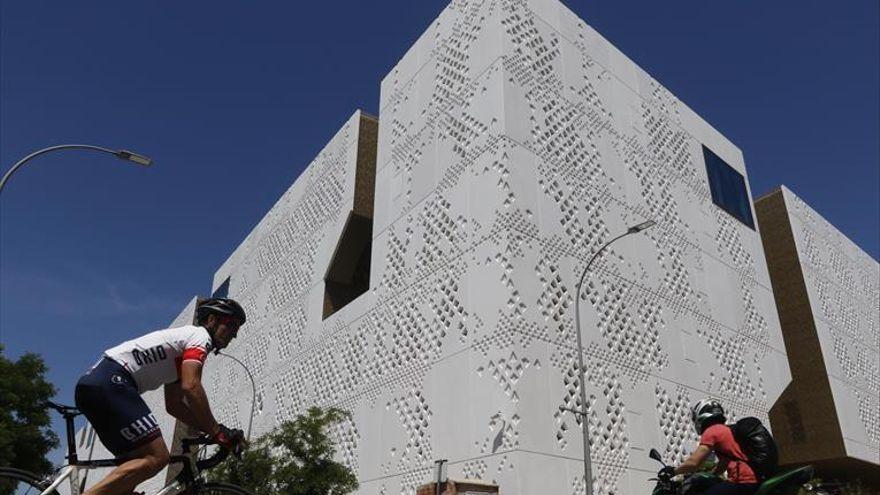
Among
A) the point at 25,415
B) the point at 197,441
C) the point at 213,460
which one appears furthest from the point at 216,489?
the point at 25,415

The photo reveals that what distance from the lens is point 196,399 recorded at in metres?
3.87

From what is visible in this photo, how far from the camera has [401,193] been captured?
2642 centimetres

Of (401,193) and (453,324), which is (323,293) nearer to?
(401,193)

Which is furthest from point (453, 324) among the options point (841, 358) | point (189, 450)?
point (841, 358)

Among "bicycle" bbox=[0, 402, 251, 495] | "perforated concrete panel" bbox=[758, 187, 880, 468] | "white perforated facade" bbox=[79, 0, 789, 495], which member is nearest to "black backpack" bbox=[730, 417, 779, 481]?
"bicycle" bbox=[0, 402, 251, 495]

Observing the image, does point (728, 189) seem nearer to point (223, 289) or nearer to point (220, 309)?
point (220, 309)

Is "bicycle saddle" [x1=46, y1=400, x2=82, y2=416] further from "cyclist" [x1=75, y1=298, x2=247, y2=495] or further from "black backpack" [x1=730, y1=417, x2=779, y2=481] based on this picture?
"black backpack" [x1=730, y1=417, x2=779, y2=481]

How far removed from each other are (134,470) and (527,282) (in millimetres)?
16459

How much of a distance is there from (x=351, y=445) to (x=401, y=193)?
32.7 ft

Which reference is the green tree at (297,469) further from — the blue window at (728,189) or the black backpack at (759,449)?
the blue window at (728,189)

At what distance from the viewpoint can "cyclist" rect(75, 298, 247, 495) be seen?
3.88 m

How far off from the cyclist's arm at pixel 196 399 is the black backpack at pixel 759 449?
11.7 ft

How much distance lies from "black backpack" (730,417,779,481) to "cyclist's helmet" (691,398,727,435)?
0.43m

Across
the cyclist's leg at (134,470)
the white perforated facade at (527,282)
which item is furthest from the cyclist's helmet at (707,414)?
the white perforated facade at (527,282)
